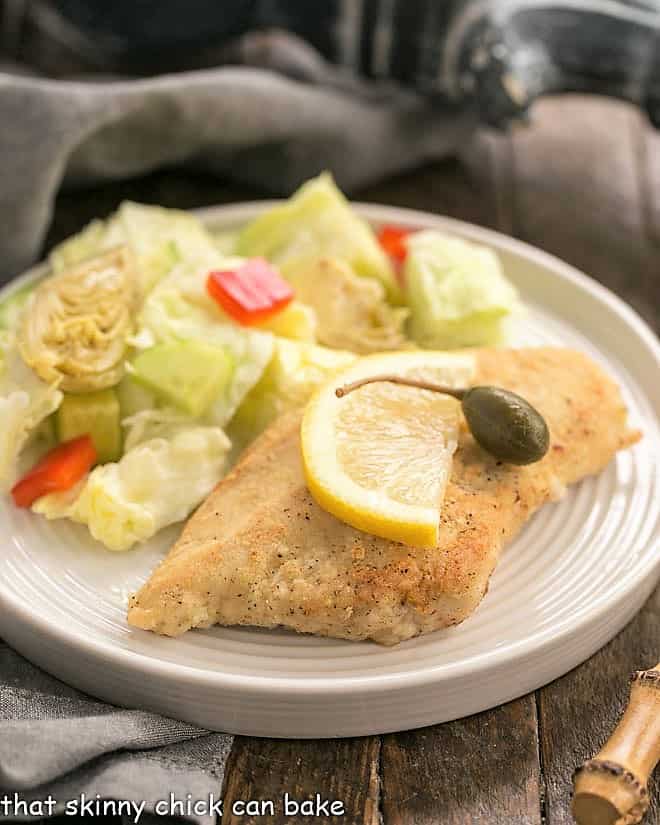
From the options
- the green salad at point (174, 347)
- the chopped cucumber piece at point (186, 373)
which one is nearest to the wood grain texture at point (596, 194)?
the green salad at point (174, 347)

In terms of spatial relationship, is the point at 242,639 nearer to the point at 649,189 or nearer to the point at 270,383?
the point at 270,383

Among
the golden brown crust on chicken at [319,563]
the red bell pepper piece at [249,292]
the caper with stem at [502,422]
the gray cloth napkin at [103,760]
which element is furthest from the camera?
the red bell pepper piece at [249,292]

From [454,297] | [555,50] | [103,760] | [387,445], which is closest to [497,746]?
[387,445]

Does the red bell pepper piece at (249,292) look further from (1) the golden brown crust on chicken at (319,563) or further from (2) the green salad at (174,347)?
(1) the golden brown crust on chicken at (319,563)

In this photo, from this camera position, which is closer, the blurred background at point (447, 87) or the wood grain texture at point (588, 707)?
the wood grain texture at point (588, 707)

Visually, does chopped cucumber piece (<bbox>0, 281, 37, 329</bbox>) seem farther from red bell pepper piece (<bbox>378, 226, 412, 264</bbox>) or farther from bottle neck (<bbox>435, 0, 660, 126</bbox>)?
bottle neck (<bbox>435, 0, 660, 126</bbox>)

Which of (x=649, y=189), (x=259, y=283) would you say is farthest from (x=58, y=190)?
(x=649, y=189)
